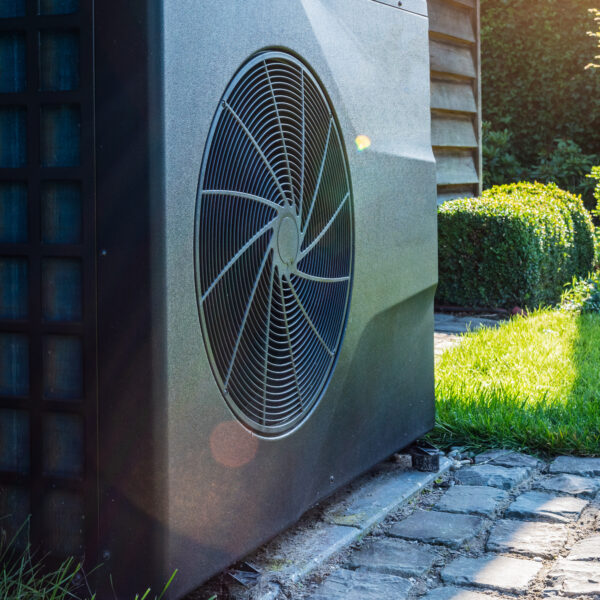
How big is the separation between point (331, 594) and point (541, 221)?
15.5ft

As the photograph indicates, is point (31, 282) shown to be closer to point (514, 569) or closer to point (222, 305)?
point (222, 305)

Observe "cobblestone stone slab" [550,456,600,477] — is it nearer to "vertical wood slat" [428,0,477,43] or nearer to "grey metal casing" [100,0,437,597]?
"grey metal casing" [100,0,437,597]

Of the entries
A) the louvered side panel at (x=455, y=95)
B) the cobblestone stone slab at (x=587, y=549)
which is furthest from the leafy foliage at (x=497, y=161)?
the cobblestone stone slab at (x=587, y=549)

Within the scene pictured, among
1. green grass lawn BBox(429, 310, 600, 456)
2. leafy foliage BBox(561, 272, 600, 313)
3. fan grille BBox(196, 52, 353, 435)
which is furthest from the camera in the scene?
leafy foliage BBox(561, 272, 600, 313)

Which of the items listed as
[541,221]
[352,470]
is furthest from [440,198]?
[352,470]

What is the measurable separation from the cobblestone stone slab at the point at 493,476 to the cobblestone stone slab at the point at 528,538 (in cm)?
28

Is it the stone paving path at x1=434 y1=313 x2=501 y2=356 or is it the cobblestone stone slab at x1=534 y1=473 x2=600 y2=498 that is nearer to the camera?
the cobblestone stone slab at x1=534 y1=473 x2=600 y2=498

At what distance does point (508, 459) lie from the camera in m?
2.79

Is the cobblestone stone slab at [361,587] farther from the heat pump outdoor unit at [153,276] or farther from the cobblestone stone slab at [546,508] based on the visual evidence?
the cobblestone stone slab at [546,508]

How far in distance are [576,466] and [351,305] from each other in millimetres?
1067

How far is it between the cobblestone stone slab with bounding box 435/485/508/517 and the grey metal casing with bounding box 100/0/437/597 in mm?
204

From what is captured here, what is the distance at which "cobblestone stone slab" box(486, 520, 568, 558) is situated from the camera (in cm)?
206

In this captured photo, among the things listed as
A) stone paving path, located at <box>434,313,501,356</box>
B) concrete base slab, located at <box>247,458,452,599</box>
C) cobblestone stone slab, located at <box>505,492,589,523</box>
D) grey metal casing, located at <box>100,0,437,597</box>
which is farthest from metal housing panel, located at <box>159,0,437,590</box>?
stone paving path, located at <box>434,313,501,356</box>

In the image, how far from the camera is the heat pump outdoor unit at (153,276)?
140cm
